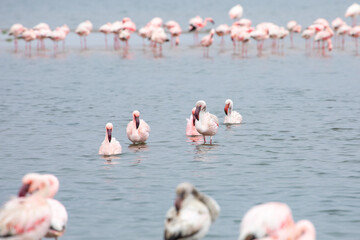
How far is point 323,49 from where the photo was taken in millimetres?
29828

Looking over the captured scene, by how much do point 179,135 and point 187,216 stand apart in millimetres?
7162

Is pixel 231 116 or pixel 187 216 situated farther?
pixel 231 116

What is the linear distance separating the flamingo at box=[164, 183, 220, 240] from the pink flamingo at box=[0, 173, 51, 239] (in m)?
1.09

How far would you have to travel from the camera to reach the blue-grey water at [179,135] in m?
8.70

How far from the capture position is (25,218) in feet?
20.5

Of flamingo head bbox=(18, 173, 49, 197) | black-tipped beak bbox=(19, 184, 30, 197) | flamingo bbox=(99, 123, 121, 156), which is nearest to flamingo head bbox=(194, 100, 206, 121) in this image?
flamingo bbox=(99, 123, 121, 156)

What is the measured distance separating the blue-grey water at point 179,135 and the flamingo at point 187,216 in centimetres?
127

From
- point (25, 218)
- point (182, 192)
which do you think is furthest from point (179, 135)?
point (25, 218)

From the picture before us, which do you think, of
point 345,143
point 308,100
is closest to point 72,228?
point 345,143

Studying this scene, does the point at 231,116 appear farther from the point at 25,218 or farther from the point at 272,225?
the point at 25,218

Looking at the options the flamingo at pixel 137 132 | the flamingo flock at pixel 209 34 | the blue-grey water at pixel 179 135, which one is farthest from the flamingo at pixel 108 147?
the flamingo flock at pixel 209 34

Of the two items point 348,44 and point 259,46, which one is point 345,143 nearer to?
point 259,46

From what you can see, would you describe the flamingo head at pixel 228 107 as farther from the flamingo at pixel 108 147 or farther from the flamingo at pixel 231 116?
the flamingo at pixel 108 147

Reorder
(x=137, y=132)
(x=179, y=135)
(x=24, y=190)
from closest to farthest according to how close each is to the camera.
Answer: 1. (x=24, y=190)
2. (x=137, y=132)
3. (x=179, y=135)
